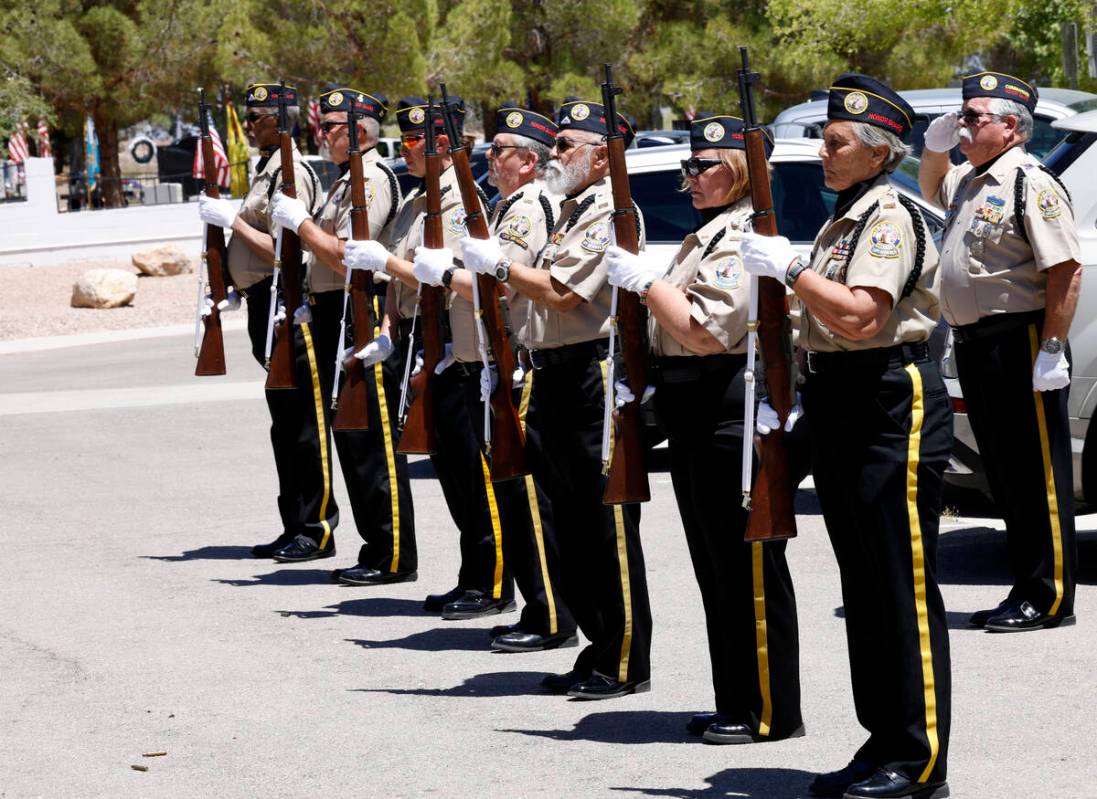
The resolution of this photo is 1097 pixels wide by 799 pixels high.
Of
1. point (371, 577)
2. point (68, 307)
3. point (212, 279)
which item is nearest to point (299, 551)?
point (371, 577)

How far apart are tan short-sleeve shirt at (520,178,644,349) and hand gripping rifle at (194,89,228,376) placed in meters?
3.25

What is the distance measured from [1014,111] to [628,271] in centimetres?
209

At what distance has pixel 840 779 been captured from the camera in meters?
4.76

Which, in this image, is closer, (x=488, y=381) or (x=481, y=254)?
(x=481, y=254)

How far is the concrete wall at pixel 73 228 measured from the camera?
31.0 meters

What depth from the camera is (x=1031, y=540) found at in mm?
6684

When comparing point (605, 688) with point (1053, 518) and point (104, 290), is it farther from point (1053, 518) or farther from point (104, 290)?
point (104, 290)

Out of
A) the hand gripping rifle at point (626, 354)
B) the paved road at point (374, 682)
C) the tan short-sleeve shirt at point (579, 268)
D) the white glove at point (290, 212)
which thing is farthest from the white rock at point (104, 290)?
the hand gripping rifle at point (626, 354)

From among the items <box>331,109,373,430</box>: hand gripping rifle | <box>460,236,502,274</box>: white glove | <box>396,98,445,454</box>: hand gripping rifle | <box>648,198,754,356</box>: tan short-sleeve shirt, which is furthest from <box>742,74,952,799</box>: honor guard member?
<box>331,109,373,430</box>: hand gripping rifle

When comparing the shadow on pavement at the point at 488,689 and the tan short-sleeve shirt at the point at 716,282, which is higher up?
the tan short-sleeve shirt at the point at 716,282

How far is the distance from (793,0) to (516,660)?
2355 centimetres

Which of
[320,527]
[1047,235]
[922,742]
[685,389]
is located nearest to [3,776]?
[685,389]

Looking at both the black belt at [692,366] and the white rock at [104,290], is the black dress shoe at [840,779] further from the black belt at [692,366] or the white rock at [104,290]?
the white rock at [104,290]

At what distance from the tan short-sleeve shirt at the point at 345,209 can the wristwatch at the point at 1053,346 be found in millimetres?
2926
